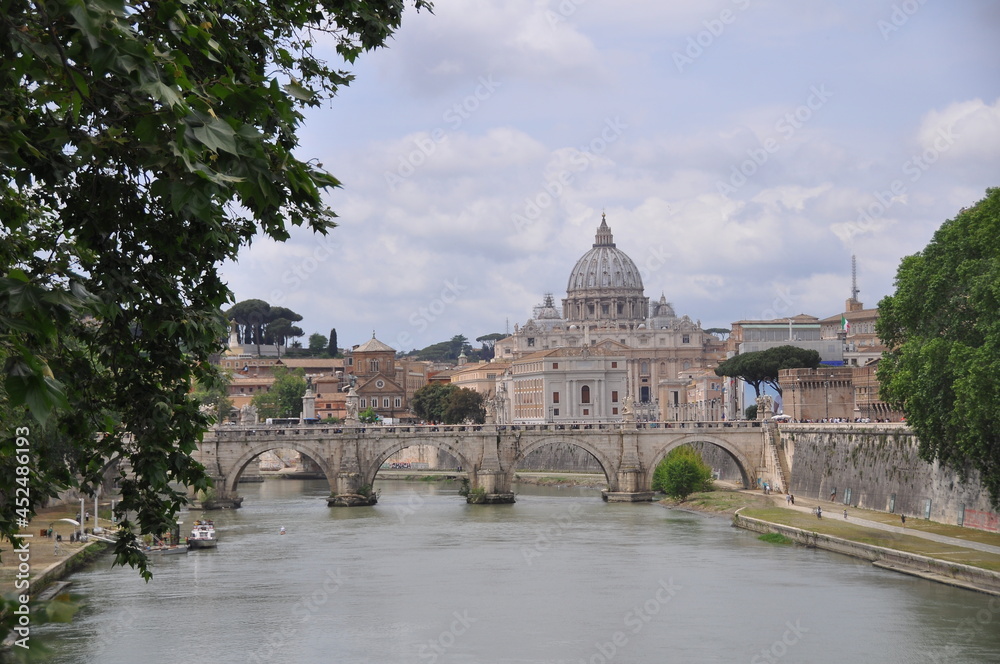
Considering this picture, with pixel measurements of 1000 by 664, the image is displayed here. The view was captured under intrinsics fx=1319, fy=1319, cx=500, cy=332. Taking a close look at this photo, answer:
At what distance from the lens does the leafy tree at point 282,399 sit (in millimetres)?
110188

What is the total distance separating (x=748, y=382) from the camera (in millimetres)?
93188

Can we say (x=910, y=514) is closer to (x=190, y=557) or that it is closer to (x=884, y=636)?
(x=884, y=636)

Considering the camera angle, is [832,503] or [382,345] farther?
[382,345]

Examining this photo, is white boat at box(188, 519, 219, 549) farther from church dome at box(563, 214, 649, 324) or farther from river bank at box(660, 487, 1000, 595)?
church dome at box(563, 214, 649, 324)

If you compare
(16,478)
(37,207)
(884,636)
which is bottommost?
(884,636)

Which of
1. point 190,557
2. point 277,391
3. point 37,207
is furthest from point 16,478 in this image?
point 277,391

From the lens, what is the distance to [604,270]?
18950cm

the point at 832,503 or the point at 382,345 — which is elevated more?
the point at 382,345

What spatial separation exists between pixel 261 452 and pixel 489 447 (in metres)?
10.9

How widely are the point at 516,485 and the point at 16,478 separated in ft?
242

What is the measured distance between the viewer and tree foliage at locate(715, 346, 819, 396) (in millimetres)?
88562

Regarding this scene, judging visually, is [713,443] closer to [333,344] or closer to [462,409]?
[462,409]

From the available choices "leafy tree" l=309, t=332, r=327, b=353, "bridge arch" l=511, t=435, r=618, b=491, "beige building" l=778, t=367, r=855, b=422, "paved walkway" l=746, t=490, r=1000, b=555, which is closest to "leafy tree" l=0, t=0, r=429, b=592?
"paved walkway" l=746, t=490, r=1000, b=555

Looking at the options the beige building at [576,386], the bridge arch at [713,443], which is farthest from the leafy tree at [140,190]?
the beige building at [576,386]
